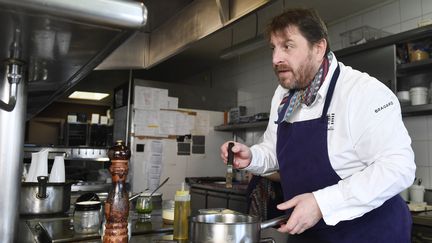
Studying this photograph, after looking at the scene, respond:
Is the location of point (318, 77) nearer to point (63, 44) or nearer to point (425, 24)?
point (63, 44)

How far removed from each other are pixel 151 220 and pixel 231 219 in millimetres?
641

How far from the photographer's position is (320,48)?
146cm

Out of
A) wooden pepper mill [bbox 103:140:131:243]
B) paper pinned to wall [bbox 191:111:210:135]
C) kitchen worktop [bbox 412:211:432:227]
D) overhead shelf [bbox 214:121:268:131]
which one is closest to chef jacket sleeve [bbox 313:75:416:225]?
wooden pepper mill [bbox 103:140:131:243]

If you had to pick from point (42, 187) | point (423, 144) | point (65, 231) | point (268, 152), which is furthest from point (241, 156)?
point (423, 144)

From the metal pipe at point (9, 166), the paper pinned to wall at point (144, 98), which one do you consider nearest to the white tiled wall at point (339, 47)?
the paper pinned to wall at point (144, 98)

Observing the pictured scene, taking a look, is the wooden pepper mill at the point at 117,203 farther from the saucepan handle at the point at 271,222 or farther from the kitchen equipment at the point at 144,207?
the kitchen equipment at the point at 144,207

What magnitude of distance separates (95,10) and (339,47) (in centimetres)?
366

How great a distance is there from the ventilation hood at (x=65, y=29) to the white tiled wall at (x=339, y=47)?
9.88ft

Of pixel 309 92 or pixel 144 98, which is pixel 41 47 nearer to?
pixel 309 92

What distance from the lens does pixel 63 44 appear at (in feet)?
2.43

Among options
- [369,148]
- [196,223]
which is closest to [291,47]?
[369,148]

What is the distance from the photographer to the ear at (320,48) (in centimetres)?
145

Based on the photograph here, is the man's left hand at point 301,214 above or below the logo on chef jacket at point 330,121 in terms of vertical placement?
below

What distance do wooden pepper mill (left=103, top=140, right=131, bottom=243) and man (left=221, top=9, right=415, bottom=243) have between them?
1.43 ft
